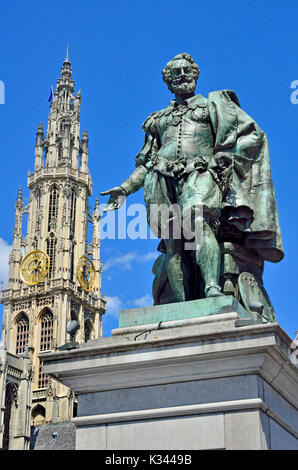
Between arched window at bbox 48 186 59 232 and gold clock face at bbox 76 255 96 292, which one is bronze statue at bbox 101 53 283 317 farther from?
arched window at bbox 48 186 59 232

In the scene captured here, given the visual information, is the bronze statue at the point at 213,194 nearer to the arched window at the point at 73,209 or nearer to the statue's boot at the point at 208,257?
the statue's boot at the point at 208,257

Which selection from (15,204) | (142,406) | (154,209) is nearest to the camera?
(142,406)

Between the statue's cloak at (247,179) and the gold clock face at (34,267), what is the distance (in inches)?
3606

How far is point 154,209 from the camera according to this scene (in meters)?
7.43

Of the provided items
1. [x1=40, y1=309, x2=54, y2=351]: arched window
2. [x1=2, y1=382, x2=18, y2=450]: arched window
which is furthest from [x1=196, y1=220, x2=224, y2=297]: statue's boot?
[x1=40, y1=309, x2=54, y2=351]: arched window

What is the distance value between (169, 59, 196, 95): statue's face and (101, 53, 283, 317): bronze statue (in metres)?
0.21

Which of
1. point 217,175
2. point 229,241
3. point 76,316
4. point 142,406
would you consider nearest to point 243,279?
point 229,241

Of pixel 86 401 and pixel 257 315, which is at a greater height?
pixel 257 315

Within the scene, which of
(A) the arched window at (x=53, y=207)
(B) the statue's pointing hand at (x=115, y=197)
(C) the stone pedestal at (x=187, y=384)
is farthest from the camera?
(A) the arched window at (x=53, y=207)

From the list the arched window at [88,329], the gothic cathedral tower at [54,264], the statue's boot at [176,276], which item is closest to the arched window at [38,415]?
the gothic cathedral tower at [54,264]

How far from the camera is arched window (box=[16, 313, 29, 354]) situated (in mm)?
96938

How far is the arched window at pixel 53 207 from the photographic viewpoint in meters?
101

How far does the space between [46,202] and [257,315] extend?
317 ft

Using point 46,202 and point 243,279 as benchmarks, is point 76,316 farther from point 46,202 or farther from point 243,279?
point 243,279
